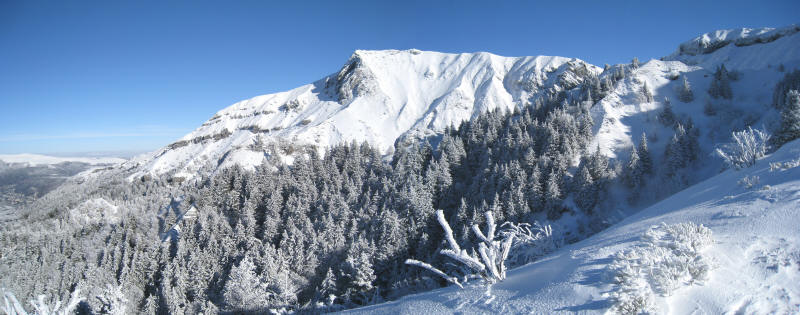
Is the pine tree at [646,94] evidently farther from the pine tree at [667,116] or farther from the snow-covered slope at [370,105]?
the snow-covered slope at [370,105]

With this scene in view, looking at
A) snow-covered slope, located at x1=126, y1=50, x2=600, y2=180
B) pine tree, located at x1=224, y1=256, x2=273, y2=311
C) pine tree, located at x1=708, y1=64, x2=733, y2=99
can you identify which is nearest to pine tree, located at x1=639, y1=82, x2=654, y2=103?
pine tree, located at x1=708, y1=64, x2=733, y2=99

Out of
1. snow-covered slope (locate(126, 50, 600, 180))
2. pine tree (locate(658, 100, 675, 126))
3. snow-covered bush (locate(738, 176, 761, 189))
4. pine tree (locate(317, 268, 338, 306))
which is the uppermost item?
snow-covered slope (locate(126, 50, 600, 180))

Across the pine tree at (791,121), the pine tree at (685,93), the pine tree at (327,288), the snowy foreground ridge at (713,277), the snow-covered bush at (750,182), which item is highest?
the pine tree at (685,93)

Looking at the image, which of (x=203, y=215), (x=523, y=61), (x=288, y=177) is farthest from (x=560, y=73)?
(x=203, y=215)

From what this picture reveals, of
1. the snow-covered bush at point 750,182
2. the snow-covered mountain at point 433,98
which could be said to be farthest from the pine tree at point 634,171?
the snow-covered bush at point 750,182

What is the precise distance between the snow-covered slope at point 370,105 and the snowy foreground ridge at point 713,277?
7307cm

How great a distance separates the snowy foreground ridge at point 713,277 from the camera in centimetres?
692

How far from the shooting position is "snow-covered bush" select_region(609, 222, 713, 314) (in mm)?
7113

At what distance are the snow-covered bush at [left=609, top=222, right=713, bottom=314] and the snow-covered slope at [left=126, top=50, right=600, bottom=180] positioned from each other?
249 feet

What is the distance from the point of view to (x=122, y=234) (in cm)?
4925

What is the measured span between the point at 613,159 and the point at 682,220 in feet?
114

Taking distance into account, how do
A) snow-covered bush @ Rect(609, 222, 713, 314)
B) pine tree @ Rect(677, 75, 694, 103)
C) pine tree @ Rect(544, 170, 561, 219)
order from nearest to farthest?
snow-covered bush @ Rect(609, 222, 713, 314)
pine tree @ Rect(544, 170, 561, 219)
pine tree @ Rect(677, 75, 694, 103)

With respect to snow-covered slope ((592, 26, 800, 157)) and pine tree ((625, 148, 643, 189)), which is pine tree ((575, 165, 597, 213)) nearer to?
pine tree ((625, 148, 643, 189))

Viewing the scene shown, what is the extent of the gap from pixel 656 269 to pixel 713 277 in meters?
1.16
